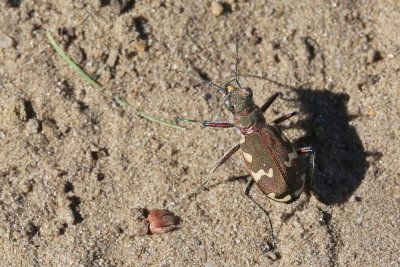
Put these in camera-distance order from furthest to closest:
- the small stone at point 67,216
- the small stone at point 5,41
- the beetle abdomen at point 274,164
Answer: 1. the small stone at point 5,41
2. the small stone at point 67,216
3. the beetle abdomen at point 274,164

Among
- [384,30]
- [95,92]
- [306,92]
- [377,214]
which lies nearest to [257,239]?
[377,214]

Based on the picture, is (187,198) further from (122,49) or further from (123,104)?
(122,49)

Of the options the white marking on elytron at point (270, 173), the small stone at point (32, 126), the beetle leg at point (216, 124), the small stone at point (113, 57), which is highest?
the small stone at point (113, 57)

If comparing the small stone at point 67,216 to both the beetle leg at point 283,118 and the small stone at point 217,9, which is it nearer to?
the beetle leg at point 283,118

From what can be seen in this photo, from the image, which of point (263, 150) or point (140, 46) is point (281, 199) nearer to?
point (263, 150)

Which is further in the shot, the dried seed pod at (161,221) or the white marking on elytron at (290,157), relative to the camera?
the dried seed pod at (161,221)

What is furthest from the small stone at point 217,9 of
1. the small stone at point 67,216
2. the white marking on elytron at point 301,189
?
the small stone at point 67,216
